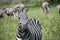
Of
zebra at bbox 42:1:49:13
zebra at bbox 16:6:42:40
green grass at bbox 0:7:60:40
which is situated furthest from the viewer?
zebra at bbox 42:1:49:13

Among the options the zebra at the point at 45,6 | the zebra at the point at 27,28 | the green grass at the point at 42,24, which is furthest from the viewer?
the zebra at the point at 45,6

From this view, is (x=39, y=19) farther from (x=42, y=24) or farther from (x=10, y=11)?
(x=10, y=11)

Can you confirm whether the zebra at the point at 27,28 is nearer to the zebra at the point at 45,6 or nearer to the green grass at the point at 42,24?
the green grass at the point at 42,24

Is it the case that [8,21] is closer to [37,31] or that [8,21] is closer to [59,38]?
[37,31]

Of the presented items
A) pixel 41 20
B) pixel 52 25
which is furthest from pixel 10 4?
pixel 52 25

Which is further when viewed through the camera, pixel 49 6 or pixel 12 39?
pixel 49 6

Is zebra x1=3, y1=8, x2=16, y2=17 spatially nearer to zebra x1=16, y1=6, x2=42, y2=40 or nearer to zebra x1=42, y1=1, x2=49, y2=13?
zebra x1=16, y1=6, x2=42, y2=40

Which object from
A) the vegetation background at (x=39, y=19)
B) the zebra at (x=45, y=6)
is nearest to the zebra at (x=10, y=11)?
the vegetation background at (x=39, y=19)

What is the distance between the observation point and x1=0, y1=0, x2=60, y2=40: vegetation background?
197 cm

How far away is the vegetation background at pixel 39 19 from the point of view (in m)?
1.97

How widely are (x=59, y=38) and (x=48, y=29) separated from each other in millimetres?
156

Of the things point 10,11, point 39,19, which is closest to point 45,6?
point 39,19

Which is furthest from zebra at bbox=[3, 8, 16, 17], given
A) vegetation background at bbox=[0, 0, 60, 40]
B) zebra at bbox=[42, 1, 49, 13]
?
zebra at bbox=[42, 1, 49, 13]

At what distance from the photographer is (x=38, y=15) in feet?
6.65
